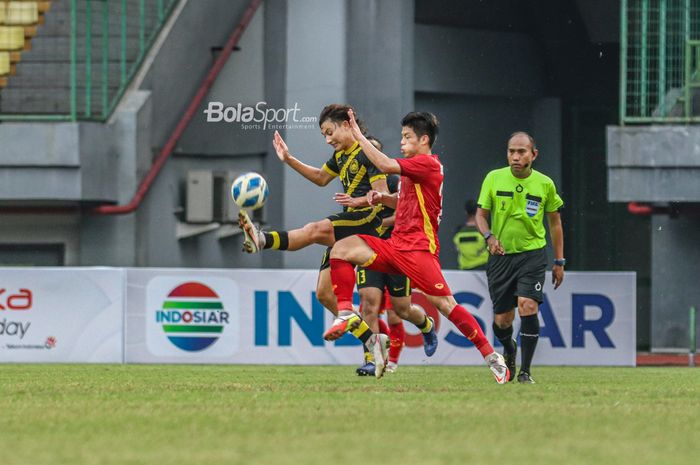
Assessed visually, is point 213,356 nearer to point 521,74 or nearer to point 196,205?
point 196,205

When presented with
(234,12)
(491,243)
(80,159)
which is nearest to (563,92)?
(234,12)

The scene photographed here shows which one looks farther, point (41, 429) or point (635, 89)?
point (635, 89)

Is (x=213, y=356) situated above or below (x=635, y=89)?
below

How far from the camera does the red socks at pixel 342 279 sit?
9.61 metres

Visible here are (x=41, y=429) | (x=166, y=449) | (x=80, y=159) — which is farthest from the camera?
(x=80, y=159)

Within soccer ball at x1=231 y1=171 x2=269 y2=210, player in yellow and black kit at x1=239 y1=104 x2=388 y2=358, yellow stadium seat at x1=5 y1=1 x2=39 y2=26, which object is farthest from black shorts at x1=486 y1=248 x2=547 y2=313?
yellow stadium seat at x1=5 y1=1 x2=39 y2=26

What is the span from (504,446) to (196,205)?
1528cm

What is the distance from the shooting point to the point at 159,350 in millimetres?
15055

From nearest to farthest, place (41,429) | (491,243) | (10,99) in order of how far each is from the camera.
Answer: (41,429), (491,243), (10,99)

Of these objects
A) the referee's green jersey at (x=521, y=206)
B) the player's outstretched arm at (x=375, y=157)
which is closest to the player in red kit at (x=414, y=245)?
the player's outstretched arm at (x=375, y=157)

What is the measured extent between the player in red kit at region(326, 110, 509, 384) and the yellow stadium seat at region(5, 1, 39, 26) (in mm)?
12311

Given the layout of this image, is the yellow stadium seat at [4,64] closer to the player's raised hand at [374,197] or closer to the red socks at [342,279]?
the red socks at [342,279]

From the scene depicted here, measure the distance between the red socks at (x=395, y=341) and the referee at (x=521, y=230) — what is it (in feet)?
5.07

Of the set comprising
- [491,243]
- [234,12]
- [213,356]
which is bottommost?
[213,356]
